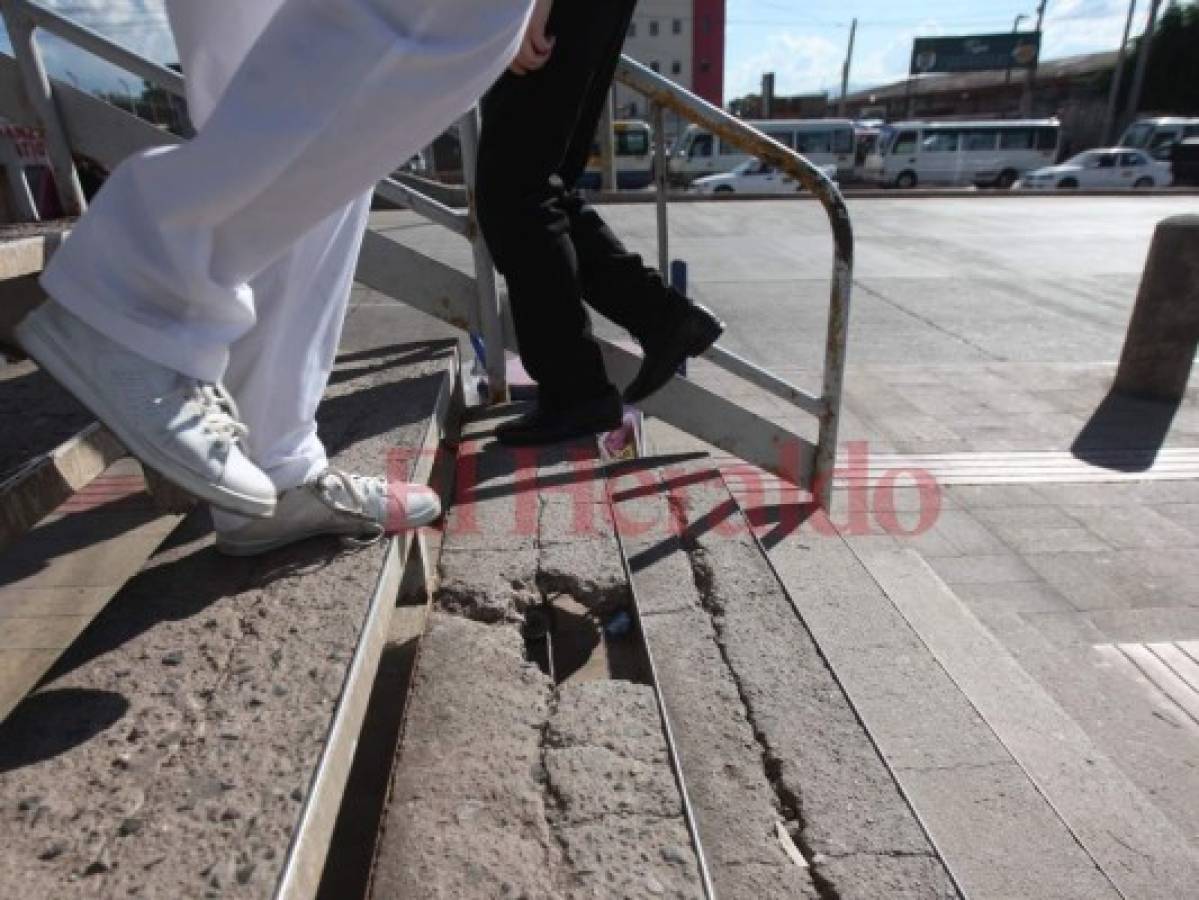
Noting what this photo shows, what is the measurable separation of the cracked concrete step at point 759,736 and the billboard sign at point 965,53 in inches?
2383

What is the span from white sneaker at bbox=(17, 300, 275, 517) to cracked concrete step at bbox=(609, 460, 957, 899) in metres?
1.02

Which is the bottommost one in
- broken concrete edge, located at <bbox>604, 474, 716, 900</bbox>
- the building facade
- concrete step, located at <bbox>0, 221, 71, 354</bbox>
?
broken concrete edge, located at <bbox>604, 474, 716, 900</bbox>

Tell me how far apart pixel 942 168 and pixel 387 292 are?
32.1m

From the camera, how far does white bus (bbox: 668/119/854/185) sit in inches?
1085

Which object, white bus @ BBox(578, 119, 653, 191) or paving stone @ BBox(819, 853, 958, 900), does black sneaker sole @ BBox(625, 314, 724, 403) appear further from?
white bus @ BBox(578, 119, 653, 191)

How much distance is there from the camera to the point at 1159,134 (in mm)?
29859

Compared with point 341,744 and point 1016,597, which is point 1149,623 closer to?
point 1016,597

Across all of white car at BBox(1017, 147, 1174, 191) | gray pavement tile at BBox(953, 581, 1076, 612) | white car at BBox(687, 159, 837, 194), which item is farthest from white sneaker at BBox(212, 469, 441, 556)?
white car at BBox(1017, 147, 1174, 191)

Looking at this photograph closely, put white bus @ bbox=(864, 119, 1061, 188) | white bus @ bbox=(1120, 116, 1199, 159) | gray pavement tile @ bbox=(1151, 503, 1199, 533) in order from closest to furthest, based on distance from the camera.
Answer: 1. gray pavement tile @ bbox=(1151, 503, 1199, 533)
2. white bus @ bbox=(1120, 116, 1199, 159)
3. white bus @ bbox=(864, 119, 1061, 188)

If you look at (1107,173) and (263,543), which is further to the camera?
(1107,173)

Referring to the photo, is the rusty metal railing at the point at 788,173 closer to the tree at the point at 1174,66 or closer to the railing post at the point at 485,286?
the railing post at the point at 485,286

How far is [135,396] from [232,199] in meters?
0.34

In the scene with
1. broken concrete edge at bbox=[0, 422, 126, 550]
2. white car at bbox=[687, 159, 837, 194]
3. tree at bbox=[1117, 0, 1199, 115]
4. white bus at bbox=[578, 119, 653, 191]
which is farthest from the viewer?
tree at bbox=[1117, 0, 1199, 115]

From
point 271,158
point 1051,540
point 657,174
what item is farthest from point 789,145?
point 271,158
